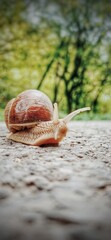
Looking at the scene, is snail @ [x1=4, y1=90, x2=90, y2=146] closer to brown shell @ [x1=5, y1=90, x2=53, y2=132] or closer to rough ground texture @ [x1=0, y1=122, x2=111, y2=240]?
brown shell @ [x1=5, y1=90, x2=53, y2=132]

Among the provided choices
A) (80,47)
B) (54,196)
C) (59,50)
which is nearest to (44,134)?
(54,196)

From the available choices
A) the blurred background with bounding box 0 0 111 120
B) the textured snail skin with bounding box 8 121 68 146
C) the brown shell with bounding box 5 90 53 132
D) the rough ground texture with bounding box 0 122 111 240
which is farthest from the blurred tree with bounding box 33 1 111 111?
the rough ground texture with bounding box 0 122 111 240

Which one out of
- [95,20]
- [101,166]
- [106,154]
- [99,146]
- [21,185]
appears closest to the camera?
[21,185]

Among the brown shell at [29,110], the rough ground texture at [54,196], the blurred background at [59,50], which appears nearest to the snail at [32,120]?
the brown shell at [29,110]

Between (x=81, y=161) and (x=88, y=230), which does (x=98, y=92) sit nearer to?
(x=81, y=161)

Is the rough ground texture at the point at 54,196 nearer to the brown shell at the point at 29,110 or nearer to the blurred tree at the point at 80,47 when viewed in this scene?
the brown shell at the point at 29,110

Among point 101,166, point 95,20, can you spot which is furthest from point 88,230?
point 95,20

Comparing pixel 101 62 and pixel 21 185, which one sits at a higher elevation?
pixel 101 62
